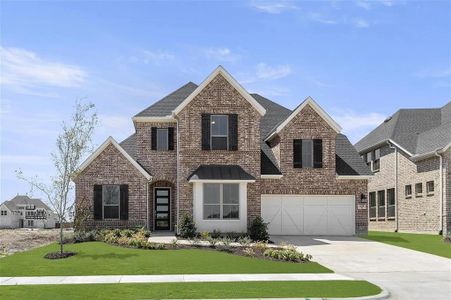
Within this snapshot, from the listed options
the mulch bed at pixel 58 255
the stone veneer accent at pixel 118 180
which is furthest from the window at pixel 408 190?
the mulch bed at pixel 58 255

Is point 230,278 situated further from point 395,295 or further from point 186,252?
point 186,252

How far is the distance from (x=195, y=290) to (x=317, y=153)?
61.6 ft

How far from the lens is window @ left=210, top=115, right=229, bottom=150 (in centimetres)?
2986

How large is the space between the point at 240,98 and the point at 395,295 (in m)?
17.3

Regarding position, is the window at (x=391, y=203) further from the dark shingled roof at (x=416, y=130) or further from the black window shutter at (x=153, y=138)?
the black window shutter at (x=153, y=138)

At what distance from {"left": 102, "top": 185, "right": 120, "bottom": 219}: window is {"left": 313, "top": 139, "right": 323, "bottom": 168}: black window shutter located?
11.0m

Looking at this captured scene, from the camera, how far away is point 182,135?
29.7 m

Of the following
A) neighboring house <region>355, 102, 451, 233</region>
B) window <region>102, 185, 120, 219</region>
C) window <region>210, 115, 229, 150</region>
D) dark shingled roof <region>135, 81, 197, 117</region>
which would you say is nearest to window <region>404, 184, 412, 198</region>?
→ neighboring house <region>355, 102, 451, 233</region>

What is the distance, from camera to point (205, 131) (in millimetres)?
29797

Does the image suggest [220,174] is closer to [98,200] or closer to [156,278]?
[98,200]

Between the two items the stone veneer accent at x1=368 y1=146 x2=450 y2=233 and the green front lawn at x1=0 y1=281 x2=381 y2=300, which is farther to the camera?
the stone veneer accent at x1=368 y1=146 x2=450 y2=233

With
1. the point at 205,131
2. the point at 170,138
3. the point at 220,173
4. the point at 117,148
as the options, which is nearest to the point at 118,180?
the point at 117,148

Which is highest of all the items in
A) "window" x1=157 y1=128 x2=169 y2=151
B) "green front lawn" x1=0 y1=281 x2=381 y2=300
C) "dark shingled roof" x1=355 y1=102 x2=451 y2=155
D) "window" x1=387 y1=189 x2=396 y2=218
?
"dark shingled roof" x1=355 y1=102 x2=451 y2=155

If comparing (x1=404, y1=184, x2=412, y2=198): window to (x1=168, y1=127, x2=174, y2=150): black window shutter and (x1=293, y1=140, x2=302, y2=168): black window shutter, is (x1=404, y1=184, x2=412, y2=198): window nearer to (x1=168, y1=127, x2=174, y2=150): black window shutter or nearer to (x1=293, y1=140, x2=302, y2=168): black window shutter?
(x1=293, y1=140, x2=302, y2=168): black window shutter
